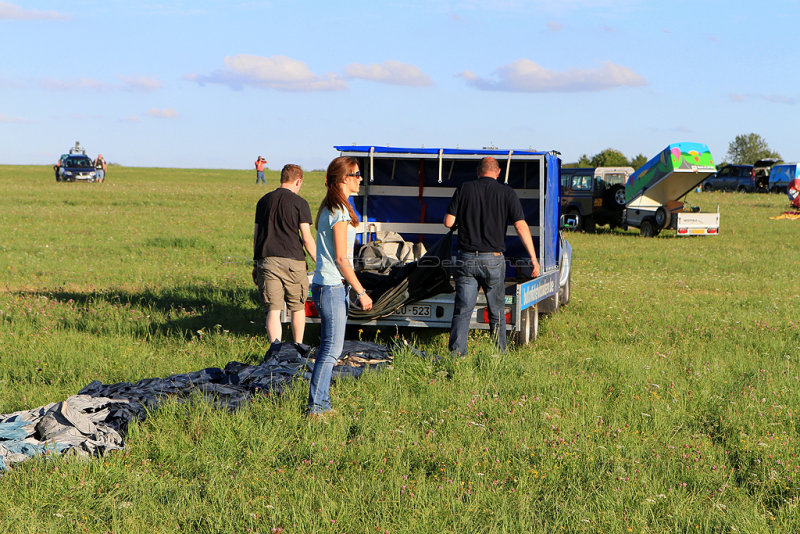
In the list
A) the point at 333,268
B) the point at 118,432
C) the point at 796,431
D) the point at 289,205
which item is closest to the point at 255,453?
the point at 118,432

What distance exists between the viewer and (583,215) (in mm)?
27031

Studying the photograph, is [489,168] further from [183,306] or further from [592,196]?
[592,196]

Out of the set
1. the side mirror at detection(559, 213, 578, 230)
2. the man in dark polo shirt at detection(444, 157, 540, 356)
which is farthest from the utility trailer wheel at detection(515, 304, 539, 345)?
the side mirror at detection(559, 213, 578, 230)

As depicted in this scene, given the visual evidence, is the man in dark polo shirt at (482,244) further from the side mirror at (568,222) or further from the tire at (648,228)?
the tire at (648,228)

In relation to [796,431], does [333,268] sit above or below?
above

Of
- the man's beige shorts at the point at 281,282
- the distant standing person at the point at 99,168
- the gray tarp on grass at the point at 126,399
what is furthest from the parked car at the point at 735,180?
the gray tarp on grass at the point at 126,399

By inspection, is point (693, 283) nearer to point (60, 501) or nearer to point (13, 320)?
point (13, 320)

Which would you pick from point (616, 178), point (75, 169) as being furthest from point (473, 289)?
point (75, 169)

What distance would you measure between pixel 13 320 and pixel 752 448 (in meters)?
8.12

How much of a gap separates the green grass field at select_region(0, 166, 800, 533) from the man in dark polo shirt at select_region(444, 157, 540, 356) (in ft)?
1.54

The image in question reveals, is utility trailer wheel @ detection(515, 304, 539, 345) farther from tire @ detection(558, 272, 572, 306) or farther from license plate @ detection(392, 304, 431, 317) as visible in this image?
tire @ detection(558, 272, 572, 306)

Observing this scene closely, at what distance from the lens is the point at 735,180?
5428cm

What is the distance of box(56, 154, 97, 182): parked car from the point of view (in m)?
47.3

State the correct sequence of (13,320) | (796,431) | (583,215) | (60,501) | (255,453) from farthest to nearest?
(583,215) < (13,320) < (796,431) < (255,453) < (60,501)
